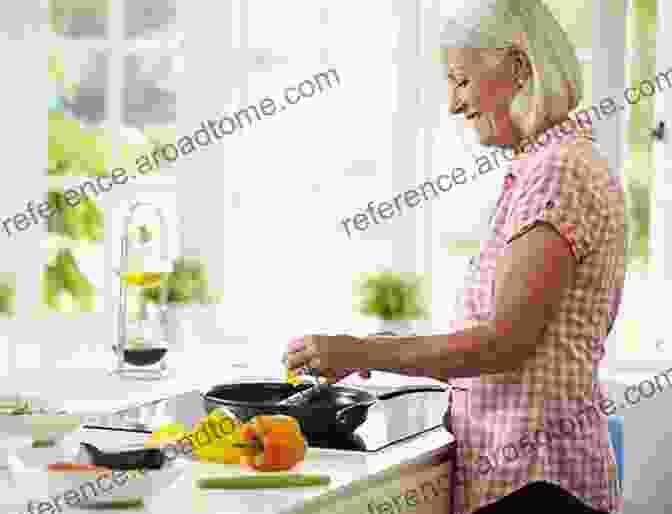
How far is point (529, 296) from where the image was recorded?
1870 millimetres

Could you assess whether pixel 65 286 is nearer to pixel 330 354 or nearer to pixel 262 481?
pixel 330 354

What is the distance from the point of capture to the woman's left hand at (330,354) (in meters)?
1.96

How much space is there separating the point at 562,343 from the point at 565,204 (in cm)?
21

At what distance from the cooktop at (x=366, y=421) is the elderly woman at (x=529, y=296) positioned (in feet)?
0.54

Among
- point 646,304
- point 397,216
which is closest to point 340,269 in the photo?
point 397,216

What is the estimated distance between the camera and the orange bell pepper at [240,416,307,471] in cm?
188

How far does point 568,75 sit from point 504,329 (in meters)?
0.41

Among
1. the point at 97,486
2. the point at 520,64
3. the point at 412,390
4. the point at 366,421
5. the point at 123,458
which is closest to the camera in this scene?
the point at 97,486

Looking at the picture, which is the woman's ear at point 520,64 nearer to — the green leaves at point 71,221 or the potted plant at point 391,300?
the potted plant at point 391,300

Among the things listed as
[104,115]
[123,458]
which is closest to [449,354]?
[123,458]

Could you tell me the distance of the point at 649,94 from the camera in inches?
171

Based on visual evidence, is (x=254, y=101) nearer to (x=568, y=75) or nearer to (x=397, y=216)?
(x=397, y=216)

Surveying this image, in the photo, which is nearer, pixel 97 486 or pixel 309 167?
pixel 97 486

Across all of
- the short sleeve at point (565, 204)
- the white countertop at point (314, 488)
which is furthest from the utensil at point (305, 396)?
the short sleeve at point (565, 204)
